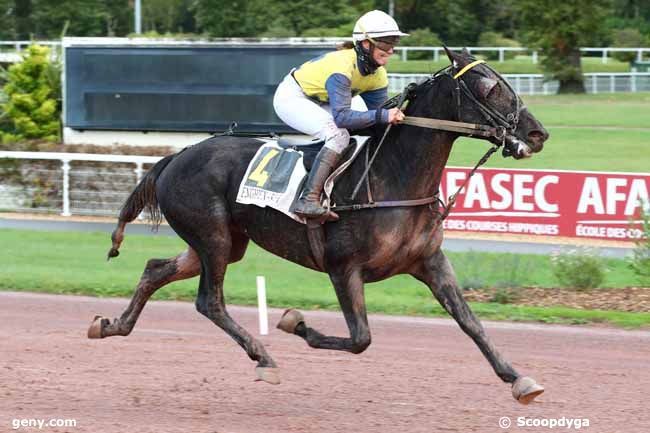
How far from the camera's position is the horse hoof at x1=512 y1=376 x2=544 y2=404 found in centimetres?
600

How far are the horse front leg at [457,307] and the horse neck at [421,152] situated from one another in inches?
16.8

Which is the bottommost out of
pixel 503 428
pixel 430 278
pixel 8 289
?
pixel 8 289

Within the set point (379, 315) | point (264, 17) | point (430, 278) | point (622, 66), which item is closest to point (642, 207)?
Answer: point (379, 315)

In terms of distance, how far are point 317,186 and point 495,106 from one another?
1090mm

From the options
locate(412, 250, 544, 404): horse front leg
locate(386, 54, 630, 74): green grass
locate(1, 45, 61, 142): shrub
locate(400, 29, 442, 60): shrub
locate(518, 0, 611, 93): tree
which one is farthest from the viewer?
locate(400, 29, 442, 60): shrub

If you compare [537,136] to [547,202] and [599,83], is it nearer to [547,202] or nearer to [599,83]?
[547,202]

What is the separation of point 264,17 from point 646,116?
54.3ft

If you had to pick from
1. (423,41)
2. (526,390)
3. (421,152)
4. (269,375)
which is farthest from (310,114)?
(423,41)

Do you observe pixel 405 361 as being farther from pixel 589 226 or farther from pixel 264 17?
pixel 264 17

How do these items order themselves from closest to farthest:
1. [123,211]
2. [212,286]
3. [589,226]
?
[212,286] < [123,211] < [589,226]

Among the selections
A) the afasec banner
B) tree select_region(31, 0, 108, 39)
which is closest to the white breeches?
the afasec banner

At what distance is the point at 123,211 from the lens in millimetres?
7723

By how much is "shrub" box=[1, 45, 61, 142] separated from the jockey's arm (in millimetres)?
14277

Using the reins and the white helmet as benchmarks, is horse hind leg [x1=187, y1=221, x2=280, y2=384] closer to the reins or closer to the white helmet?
the reins
